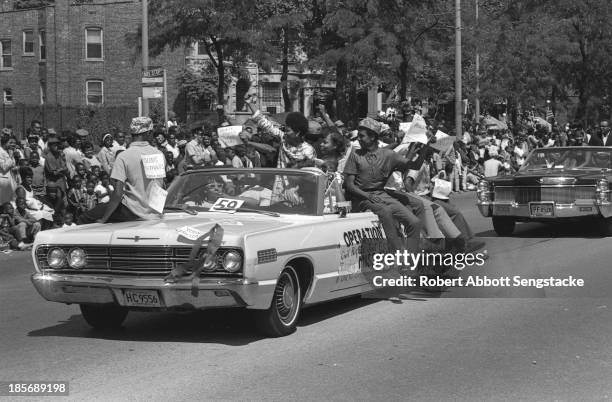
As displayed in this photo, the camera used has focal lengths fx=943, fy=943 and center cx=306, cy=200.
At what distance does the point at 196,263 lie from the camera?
731 centimetres

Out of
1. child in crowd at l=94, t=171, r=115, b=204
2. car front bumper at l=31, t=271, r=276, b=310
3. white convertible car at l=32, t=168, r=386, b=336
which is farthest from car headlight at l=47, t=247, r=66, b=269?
child in crowd at l=94, t=171, r=115, b=204

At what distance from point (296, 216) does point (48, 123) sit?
37.2m

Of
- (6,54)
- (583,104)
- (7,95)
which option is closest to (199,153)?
(583,104)

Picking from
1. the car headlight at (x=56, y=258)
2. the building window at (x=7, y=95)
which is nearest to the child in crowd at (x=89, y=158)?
the car headlight at (x=56, y=258)

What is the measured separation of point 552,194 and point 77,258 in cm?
958

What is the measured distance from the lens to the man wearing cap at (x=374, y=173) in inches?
384

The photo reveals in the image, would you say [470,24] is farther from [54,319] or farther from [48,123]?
[54,319]

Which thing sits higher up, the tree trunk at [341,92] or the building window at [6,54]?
the building window at [6,54]

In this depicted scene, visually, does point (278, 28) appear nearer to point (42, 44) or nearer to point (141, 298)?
point (141, 298)

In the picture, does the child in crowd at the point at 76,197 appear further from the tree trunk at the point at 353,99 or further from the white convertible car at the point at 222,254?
the tree trunk at the point at 353,99

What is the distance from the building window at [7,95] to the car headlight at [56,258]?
153 ft

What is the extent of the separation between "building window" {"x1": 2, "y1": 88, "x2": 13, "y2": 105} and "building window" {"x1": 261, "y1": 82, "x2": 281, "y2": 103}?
45.9 ft

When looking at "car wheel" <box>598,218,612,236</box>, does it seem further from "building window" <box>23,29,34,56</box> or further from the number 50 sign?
"building window" <box>23,29,34,56</box>

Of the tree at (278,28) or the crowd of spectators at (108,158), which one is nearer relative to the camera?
the crowd of spectators at (108,158)
